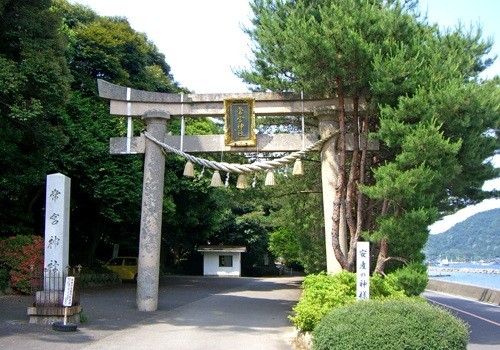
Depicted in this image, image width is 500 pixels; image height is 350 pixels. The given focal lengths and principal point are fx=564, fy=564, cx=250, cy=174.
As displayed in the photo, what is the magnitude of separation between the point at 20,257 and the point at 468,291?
21.1 m

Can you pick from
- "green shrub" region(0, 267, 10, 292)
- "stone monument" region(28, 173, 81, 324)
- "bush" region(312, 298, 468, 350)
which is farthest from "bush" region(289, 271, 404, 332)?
"green shrub" region(0, 267, 10, 292)

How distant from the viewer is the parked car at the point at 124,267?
3109cm

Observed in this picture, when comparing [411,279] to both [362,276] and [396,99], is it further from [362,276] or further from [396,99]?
[396,99]

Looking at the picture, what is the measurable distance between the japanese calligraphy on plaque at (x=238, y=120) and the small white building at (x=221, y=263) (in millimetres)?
29734

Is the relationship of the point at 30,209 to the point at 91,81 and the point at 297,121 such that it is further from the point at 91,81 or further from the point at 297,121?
the point at 297,121

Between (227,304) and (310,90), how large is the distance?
304 inches

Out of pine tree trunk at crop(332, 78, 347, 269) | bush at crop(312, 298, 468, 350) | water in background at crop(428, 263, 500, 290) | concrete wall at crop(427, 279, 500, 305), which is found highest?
pine tree trunk at crop(332, 78, 347, 269)

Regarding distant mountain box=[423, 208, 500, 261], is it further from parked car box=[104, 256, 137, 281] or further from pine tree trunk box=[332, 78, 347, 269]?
pine tree trunk box=[332, 78, 347, 269]

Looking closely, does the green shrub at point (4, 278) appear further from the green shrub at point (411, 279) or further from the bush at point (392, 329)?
the bush at point (392, 329)

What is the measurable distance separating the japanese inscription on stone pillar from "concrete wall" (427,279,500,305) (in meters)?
18.5

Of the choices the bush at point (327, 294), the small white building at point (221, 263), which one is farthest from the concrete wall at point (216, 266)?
the bush at point (327, 294)

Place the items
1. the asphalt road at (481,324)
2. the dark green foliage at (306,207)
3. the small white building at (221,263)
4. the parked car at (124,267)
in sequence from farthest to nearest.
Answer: the small white building at (221,263), the parked car at (124,267), the dark green foliage at (306,207), the asphalt road at (481,324)

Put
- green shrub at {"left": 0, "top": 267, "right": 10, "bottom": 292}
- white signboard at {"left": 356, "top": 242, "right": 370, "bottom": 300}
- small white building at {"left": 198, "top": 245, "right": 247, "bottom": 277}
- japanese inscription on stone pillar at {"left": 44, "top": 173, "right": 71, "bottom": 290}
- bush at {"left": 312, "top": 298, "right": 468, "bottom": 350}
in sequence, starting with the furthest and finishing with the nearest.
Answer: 1. small white building at {"left": 198, "top": 245, "right": 247, "bottom": 277}
2. green shrub at {"left": 0, "top": 267, "right": 10, "bottom": 292}
3. japanese inscription on stone pillar at {"left": 44, "top": 173, "right": 71, "bottom": 290}
4. white signboard at {"left": 356, "top": 242, "right": 370, "bottom": 300}
5. bush at {"left": 312, "top": 298, "right": 468, "bottom": 350}

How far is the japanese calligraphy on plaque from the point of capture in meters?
14.4
